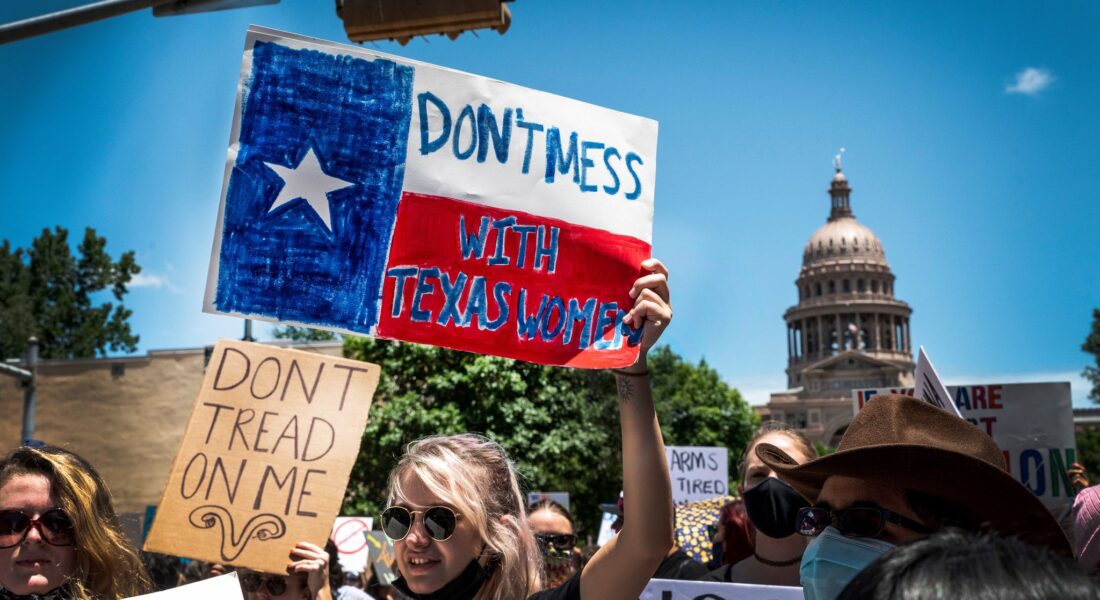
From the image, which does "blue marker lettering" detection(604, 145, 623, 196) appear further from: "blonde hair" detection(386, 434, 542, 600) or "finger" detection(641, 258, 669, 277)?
"blonde hair" detection(386, 434, 542, 600)

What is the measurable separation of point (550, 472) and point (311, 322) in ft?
66.0

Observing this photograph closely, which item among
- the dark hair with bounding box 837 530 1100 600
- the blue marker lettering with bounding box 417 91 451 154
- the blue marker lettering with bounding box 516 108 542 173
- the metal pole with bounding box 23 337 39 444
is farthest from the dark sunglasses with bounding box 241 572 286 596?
the metal pole with bounding box 23 337 39 444

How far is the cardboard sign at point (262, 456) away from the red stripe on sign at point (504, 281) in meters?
0.58

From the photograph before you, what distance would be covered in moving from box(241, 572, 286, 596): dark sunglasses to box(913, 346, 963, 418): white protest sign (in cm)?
252

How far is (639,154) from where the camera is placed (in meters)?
3.01

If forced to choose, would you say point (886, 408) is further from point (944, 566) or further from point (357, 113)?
point (357, 113)

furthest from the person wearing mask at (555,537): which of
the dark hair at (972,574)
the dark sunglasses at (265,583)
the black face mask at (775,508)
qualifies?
the dark hair at (972,574)

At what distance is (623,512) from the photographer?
8.77ft

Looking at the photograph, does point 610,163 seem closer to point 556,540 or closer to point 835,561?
point 835,561

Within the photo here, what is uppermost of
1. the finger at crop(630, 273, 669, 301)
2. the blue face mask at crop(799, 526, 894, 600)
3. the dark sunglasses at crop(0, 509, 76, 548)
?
the finger at crop(630, 273, 669, 301)

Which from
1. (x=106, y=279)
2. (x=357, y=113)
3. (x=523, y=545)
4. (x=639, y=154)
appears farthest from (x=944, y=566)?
(x=106, y=279)

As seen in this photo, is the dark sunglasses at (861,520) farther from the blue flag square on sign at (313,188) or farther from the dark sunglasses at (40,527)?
the dark sunglasses at (40,527)

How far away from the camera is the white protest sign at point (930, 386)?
4.05 meters

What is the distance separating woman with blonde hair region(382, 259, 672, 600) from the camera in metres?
2.30
